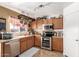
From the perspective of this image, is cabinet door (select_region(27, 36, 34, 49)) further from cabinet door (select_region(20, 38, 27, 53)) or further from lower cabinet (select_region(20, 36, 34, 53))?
cabinet door (select_region(20, 38, 27, 53))

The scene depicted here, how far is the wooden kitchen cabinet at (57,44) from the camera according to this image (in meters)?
5.43

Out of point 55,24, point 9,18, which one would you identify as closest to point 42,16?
point 55,24

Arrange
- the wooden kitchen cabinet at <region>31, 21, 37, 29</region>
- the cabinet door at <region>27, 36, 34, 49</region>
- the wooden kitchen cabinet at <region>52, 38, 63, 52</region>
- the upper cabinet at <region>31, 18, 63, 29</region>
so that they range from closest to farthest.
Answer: the wooden kitchen cabinet at <region>52, 38, 63, 52</region>
the cabinet door at <region>27, 36, 34, 49</region>
the upper cabinet at <region>31, 18, 63, 29</region>
the wooden kitchen cabinet at <region>31, 21, 37, 29</region>

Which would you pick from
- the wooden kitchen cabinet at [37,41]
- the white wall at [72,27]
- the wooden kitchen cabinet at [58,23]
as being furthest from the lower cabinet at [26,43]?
the white wall at [72,27]

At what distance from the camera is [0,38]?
12.3 feet

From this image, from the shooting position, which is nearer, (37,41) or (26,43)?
(26,43)

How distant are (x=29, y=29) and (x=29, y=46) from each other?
85 centimetres

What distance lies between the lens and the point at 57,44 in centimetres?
555

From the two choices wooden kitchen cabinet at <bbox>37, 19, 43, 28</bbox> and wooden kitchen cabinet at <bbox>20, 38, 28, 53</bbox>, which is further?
wooden kitchen cabinet at <bbox>37, 19, 43, 28</bbox>

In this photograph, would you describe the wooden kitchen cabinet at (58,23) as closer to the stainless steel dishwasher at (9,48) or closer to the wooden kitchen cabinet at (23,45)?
the wooden kitchen cabinet at (23,45)

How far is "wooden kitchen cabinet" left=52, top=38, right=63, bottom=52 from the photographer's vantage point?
17.8 feet

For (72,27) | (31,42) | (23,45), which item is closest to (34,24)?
(31,42)

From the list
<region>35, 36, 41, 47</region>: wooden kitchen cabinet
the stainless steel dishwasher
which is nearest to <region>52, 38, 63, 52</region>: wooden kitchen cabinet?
<region>35, 36, 41, 47</region>: wooden kitchen cabinet

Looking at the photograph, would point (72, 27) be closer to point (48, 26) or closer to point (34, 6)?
point (34, 6)
